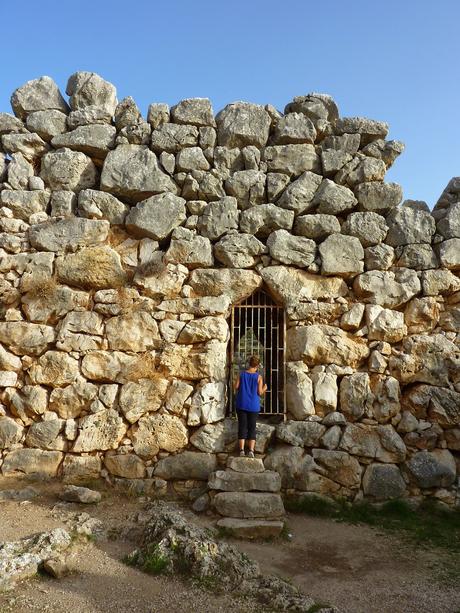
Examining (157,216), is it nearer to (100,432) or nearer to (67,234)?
(67,234)

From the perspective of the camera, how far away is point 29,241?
734 cm

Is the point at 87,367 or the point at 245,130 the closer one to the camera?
the point at 87,367

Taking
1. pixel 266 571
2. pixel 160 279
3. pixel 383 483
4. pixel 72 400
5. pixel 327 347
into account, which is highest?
pixel 160 279

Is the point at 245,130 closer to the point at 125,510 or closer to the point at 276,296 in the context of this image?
the point at 276,296

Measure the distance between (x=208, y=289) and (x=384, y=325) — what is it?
8.02ft

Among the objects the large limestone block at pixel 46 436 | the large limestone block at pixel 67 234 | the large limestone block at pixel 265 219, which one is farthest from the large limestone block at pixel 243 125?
the large limestone block at pixel 46 436

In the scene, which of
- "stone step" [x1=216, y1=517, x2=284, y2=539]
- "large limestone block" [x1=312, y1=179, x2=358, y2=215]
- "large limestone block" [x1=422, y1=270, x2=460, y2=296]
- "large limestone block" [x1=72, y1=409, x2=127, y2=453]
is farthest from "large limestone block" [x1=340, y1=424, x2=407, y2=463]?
"large limestone block" [x1=312, y1=179, x2=358, y2=215]

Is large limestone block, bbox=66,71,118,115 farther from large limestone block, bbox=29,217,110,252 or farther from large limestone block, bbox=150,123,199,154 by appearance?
large limestone block, bbox=29,217,110,252

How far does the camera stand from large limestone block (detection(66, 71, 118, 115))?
26.1ft

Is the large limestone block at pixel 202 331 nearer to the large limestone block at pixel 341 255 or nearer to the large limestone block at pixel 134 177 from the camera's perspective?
the large limestone block at pixel 341 255

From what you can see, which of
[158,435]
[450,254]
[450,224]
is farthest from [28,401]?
[450,224]

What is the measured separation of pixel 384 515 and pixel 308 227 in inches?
154

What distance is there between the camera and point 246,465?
6.10 meters

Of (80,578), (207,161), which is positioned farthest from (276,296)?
(80,578)
